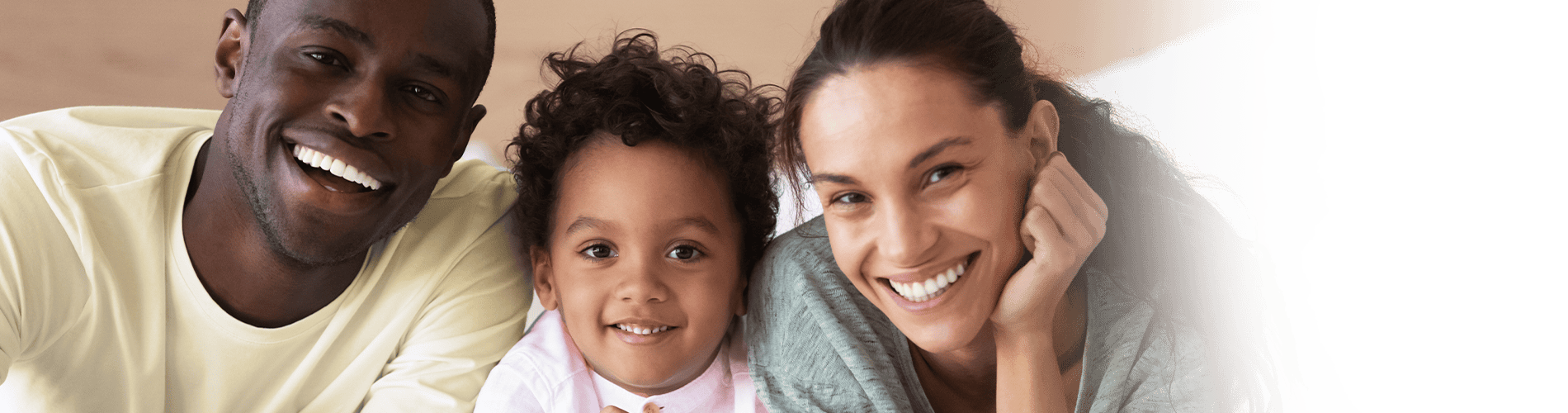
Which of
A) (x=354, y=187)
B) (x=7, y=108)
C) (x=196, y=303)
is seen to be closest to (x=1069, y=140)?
(x=354, y=187)

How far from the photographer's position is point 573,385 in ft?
3.15

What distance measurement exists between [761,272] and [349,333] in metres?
0.45

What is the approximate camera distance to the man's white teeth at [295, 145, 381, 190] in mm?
834

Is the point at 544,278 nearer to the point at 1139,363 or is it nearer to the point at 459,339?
the point at 459,339

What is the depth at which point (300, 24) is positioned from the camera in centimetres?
84

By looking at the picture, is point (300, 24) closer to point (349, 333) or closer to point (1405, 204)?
point (349, 333)

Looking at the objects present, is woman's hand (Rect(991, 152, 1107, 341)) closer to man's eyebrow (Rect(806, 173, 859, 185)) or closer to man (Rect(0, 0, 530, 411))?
man's eyebrow (Rect(806, 173, 859, 185))

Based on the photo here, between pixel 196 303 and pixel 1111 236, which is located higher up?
pixel 1111 236

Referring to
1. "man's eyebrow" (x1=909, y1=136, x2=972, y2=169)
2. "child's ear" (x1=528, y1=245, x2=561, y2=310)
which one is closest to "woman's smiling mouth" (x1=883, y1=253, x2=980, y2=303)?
"man's eyebrow" (x1=909, y1=136, x2=972, y2=169)

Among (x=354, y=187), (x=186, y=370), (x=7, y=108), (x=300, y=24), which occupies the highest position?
(x=7, y=108)

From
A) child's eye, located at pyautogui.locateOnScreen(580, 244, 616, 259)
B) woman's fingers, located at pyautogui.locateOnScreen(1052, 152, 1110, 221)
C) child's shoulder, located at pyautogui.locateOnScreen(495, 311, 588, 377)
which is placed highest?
woman's fingers, located at pyautogui.locateOnScreen(1052, 152, 1110, 221)

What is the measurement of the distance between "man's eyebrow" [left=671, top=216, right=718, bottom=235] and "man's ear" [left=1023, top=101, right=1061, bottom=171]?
34 cm

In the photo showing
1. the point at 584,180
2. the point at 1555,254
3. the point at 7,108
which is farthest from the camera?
the point at 7,108

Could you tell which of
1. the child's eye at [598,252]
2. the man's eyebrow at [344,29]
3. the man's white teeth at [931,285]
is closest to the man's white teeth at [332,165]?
the man's eyebrow at [344,29]
